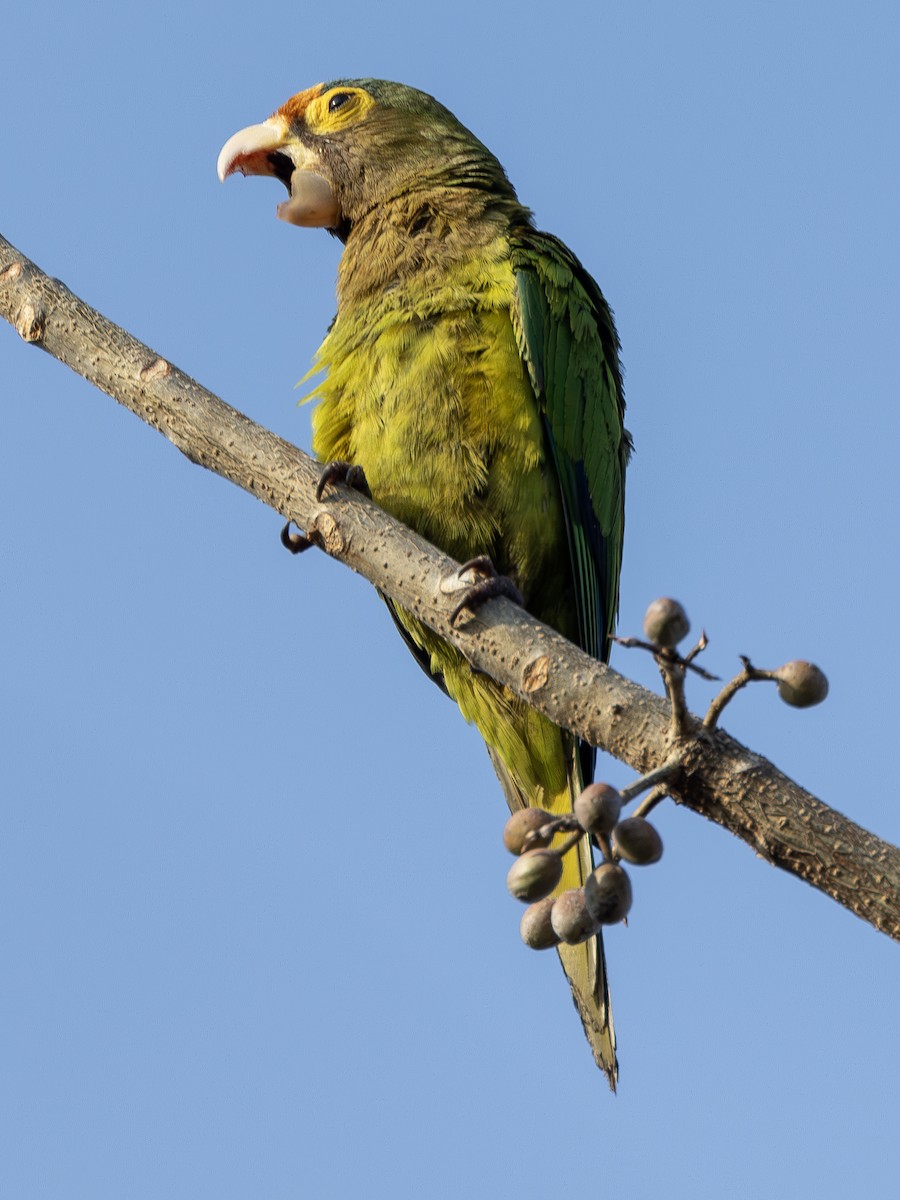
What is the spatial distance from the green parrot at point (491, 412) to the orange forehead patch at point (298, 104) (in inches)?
24.0

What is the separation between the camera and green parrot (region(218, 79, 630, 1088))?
4133 millimetres

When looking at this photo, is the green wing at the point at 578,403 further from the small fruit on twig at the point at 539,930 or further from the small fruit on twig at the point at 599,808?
the small fruit on twig at the point at 599,808

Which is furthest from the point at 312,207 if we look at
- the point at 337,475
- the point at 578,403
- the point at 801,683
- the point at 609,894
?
the point at 609,894

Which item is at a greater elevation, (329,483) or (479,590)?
(329,483)

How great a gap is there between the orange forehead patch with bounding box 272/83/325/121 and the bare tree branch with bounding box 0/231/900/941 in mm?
2274

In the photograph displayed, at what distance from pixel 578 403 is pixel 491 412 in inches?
16.4

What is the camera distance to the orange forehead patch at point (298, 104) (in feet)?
17.9

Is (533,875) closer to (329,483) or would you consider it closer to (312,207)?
(329,483)

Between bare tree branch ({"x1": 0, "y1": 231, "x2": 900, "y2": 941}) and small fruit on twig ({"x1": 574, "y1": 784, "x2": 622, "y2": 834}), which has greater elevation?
bare tree branch ({"x1": 0, "y1": 231, "x2": 900, "y2": 941})

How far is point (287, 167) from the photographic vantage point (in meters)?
5.42

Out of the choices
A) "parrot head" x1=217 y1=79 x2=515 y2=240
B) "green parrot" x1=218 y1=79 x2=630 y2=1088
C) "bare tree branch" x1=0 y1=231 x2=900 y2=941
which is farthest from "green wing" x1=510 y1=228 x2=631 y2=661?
"bare tree branch" x1=0 y1=231 x2=900 y2=941

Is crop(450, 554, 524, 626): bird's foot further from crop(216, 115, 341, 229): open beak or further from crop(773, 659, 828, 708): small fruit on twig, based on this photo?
crop(216, 115, 341, 229): open beak

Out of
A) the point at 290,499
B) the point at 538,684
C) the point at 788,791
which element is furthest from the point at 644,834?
the point at 290,499

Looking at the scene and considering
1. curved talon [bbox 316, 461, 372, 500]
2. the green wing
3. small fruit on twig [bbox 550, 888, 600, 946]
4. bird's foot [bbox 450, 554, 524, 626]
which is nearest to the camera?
small fruit on twig [bbox 550, 888, 600, 946]
